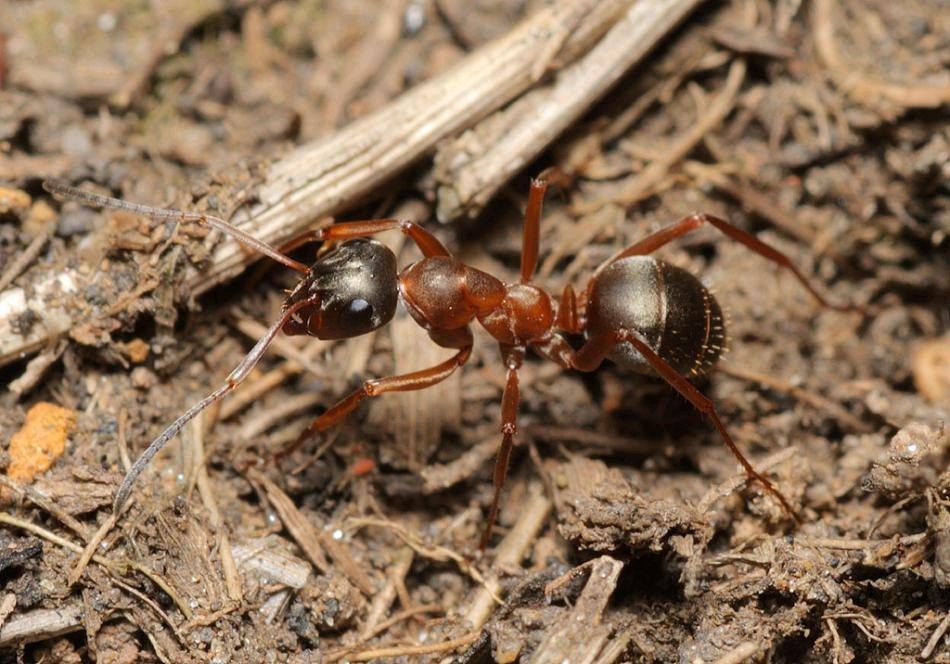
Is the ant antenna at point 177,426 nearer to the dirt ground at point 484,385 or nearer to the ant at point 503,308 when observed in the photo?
the ant at point 503,308

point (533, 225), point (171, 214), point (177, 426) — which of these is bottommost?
point (177, 426)

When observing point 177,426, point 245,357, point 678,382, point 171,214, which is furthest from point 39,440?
point 678,382

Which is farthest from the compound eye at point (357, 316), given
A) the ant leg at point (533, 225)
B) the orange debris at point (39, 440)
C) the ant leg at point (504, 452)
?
the orange debris at point (39, 440)

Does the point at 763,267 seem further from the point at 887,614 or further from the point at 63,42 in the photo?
the point at 63,42

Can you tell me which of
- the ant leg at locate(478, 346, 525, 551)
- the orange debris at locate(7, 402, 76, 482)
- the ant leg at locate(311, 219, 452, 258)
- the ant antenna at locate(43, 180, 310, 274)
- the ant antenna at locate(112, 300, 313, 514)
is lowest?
the ant leg at locate(478, 346, 525, 551)

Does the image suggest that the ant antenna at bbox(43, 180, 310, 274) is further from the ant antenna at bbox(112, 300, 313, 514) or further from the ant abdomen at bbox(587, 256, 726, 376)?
the ant abdomen at bbox(587, 256, 726, 376)

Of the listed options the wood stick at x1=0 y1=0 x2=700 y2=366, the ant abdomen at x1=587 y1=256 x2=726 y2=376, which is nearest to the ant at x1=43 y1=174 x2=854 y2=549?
the ant abdomen at x1=587 y1=256 x2=726 y2=376

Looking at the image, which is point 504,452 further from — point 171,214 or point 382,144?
point 171,214
